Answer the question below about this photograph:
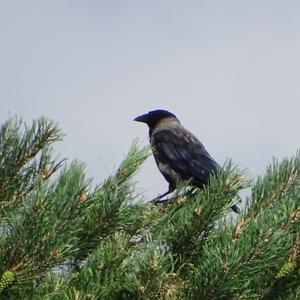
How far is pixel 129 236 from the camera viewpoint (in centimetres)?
365

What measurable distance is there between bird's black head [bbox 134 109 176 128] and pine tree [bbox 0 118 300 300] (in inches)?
276

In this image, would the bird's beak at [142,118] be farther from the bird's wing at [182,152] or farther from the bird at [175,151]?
the bird's wing at [182,152]

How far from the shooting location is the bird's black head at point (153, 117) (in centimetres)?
1085

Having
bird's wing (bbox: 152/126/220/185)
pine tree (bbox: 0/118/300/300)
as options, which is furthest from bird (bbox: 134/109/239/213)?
pine tree (bbox: 0/118/300/300)

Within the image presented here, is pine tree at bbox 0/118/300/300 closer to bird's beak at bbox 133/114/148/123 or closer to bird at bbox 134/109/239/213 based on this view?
bird at bbox 134/109/239/213

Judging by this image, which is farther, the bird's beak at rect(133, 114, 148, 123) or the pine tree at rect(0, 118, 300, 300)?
the bird's beak at rect(133, 114, 148, 123)

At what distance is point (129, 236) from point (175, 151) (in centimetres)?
597

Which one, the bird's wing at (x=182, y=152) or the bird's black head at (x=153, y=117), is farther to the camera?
the bird's black head at (x=153, y=117)

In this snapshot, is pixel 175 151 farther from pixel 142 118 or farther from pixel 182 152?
pixel 142 118

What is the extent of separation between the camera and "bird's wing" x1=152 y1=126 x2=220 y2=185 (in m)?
8.99

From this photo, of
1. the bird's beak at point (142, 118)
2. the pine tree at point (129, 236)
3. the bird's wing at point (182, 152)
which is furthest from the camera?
the bird's beak at point (142, 118)

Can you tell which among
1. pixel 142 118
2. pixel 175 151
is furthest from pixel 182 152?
pixel 142 118

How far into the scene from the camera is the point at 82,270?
128 inches

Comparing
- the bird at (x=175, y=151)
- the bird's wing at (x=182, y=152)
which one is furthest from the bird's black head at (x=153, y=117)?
the bird's wing at (x=182, y=152)
